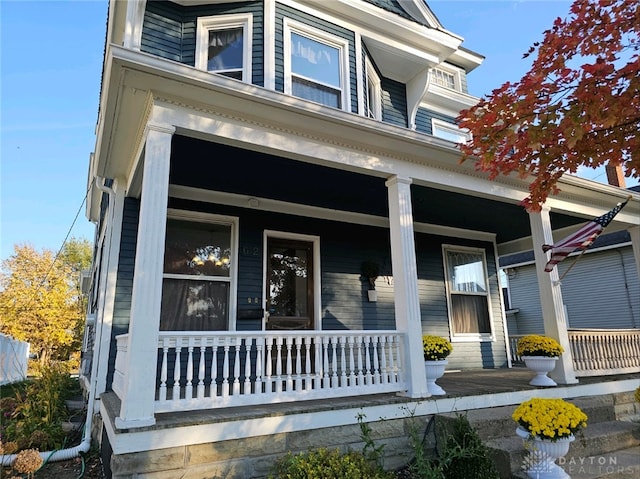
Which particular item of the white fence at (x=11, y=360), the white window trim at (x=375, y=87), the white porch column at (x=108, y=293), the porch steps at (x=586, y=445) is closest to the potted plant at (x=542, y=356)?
the porch steps at (x=586, y=445)

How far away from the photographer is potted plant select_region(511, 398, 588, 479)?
3.10 meters

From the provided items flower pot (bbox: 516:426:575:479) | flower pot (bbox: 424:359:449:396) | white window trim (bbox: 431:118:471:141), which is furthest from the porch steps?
white window trim (bbox: 431:118:471:141)

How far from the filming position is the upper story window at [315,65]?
607 cm

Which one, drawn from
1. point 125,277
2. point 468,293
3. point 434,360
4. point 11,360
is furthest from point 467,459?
point 11,360

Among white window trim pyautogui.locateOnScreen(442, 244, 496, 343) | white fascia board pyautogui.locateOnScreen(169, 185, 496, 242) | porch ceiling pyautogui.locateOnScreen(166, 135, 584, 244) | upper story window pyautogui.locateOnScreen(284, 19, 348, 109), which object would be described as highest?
upper story window pyautogui.locateOnScreen(284, 19, 348, 109)

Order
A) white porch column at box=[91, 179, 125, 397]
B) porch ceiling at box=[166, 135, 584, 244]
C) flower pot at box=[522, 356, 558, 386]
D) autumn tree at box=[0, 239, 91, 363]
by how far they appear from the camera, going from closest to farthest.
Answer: porch ceiling at box=[166, 135, 584, 244]
white porch column at box=[91, 179, 125, 397]
flower pot at box=[522, 356, 558, 386]
autumn tree at box=[0, 239, 91, 363]

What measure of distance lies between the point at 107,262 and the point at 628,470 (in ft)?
18.4

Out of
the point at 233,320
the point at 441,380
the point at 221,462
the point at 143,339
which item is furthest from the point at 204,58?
the point at 441,380

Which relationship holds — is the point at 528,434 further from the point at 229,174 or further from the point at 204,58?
the point at 204,58

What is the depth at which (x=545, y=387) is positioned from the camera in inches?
191

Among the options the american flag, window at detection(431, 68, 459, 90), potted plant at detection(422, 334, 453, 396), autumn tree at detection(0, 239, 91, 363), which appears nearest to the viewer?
potted plant at detection(422, 334, 453, 396)

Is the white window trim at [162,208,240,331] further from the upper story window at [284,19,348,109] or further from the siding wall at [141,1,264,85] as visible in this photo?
the upper story window at [284,19,348,109]

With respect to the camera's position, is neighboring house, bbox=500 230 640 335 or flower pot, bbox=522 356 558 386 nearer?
flower pot, bbox=522 356 558 386

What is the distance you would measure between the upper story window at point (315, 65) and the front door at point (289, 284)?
7.39 ft
